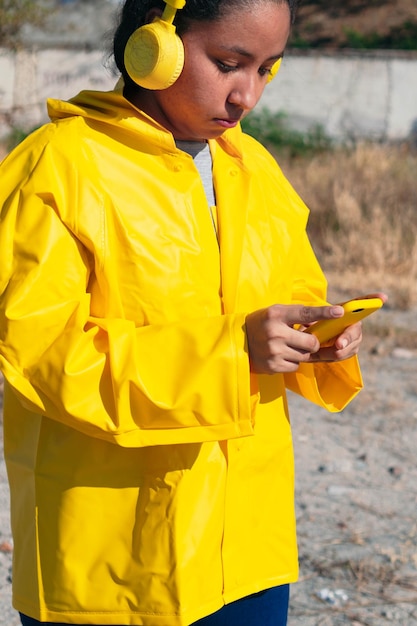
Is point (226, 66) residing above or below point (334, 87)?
above

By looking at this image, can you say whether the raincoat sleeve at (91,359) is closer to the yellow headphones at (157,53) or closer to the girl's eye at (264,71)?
the yellow headphones at (157,53)

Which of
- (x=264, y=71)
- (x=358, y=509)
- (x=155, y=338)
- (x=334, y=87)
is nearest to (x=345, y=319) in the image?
(x=155, y=338)

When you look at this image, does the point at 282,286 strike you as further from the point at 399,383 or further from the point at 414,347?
the point at 414,347

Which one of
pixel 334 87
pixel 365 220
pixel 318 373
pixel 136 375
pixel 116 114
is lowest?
pixel 334 87

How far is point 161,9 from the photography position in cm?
157

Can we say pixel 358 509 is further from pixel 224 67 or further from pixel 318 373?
pixel 224 67

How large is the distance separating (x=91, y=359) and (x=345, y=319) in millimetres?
400

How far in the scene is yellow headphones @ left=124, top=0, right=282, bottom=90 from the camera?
1.48 m

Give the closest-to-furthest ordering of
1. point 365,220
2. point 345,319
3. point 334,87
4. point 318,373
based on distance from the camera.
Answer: point 345,319, point 318,373, point 365,220, point 334,87

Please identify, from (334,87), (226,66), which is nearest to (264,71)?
(226,66)

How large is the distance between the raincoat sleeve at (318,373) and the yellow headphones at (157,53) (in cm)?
47

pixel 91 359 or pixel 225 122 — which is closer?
pixel 91 359

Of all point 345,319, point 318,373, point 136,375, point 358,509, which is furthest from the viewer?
point 358,509

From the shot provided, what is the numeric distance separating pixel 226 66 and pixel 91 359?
19.5 inches
